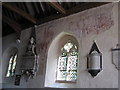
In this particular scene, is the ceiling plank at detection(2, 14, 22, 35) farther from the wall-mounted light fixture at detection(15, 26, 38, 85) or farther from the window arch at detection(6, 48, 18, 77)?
the window arch at detection(6, 48, 18, 77)

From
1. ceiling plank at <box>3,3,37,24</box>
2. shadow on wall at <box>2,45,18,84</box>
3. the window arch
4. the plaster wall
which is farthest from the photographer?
shadow on wall at <box>2,45,18,84</box>

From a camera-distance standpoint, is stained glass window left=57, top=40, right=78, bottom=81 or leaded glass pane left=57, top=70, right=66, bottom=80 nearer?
stained glass window left=57, top=40, right=78, bottom=81

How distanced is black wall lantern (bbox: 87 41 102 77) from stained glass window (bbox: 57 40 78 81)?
2.40ft

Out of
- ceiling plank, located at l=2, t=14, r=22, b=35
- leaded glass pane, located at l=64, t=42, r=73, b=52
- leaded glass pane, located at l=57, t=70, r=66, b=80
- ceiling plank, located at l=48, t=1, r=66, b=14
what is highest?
ceiling plank, located at l=48, t=1, r=66, b=14

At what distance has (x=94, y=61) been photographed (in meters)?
4.46

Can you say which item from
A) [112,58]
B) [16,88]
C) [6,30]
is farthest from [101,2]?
[6,30]

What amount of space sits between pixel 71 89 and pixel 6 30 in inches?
181

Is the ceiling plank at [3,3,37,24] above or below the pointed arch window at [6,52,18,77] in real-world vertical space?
above

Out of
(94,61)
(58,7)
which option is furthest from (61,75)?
(58,7)

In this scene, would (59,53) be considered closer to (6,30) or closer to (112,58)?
(112,58)

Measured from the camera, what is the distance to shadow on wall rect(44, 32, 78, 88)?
5.46 m

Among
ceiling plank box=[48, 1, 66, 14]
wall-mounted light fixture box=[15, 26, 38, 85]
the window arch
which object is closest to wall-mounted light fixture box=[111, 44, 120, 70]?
ceiling plank box=[48, 1, 66, 14]

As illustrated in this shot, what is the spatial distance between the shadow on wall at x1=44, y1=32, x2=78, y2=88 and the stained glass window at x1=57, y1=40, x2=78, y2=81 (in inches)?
5.5

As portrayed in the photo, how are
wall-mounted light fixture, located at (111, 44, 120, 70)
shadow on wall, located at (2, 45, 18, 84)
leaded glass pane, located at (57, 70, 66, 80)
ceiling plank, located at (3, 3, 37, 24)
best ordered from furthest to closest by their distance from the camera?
1. shadow on wall, located at (2, 45, 18, 84)
2. ceiling plank, located at (3, 3, 37, 24)
3. leaded glass pane, located at (57, 70, 66, 80)
4. wall-mounted light fixture, located at (111, 44, 120, 70)
